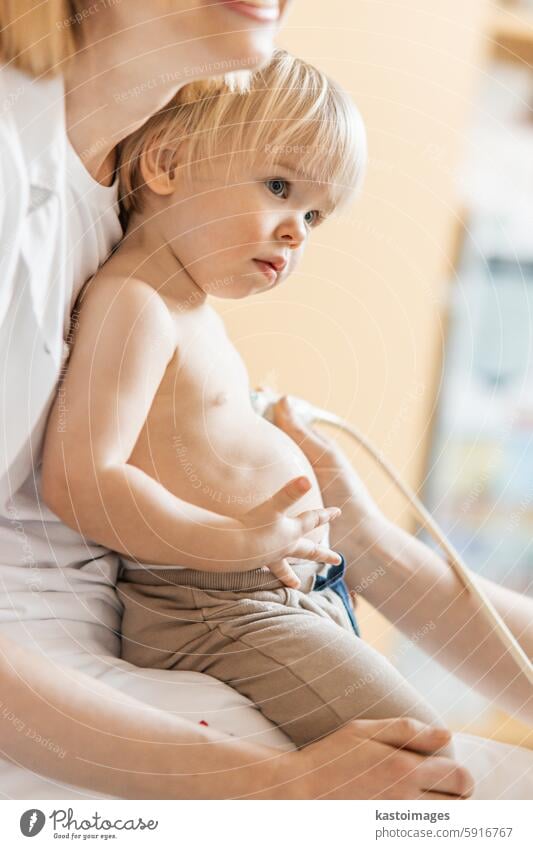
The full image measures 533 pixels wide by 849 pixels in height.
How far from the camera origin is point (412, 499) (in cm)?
59

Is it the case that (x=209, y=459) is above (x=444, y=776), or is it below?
above

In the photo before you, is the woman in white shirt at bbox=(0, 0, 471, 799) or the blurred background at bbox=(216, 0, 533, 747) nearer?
the woman in white shirt at bbox=(0, 0, 471, 799)

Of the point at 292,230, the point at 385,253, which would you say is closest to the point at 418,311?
the point at 385,253

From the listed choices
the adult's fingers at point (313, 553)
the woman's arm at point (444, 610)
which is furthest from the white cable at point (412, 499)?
the adult's fingers at point (313, 553)

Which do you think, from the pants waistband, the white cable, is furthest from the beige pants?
the white cable

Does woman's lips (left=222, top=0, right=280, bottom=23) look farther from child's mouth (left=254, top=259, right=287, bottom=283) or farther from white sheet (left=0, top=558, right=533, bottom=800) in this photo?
white sheet (left=0, top=558, right=533, bottom=800)

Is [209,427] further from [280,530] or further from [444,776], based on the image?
[444,776]

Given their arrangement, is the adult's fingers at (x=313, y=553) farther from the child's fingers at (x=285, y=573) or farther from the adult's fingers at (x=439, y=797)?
the adult's fingers at (x=439, y=797)

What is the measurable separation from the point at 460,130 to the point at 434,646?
33cm

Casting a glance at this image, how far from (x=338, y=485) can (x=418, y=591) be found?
8 cm

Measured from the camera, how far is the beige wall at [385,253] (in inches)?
21.6

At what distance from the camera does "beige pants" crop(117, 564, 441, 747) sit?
0.45m

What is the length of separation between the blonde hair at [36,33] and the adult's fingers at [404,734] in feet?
1.16
